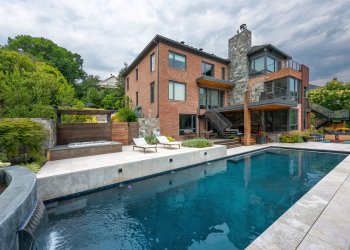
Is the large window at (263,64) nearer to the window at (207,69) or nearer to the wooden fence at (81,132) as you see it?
the window at (207,69)

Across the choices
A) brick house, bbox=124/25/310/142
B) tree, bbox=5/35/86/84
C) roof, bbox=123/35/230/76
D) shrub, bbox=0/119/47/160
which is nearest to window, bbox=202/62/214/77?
brick house, bbox=124/25/310/142

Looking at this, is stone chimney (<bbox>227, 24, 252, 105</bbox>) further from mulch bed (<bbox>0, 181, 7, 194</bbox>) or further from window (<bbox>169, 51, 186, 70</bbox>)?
mulch bed (<bbox>0, 181, 7, 194</bbox>)

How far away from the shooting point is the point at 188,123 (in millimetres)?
14141

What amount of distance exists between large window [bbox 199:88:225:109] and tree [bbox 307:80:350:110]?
67.8ft

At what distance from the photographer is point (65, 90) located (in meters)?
11.0

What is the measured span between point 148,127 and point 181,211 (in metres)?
8.26

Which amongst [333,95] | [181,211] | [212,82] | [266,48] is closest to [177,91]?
[212,82]

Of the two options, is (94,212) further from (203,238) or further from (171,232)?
(203,238)

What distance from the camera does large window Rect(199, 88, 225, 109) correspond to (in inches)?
594

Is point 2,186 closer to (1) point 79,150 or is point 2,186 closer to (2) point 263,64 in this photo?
(1) point 79,150

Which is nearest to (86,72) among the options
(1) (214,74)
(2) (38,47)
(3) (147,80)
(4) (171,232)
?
(2) (38,47)

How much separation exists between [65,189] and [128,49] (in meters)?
23.6

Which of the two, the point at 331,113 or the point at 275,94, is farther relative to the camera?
the point at 331,113

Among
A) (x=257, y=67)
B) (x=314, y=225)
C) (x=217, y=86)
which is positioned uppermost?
(x=257, y=67)
